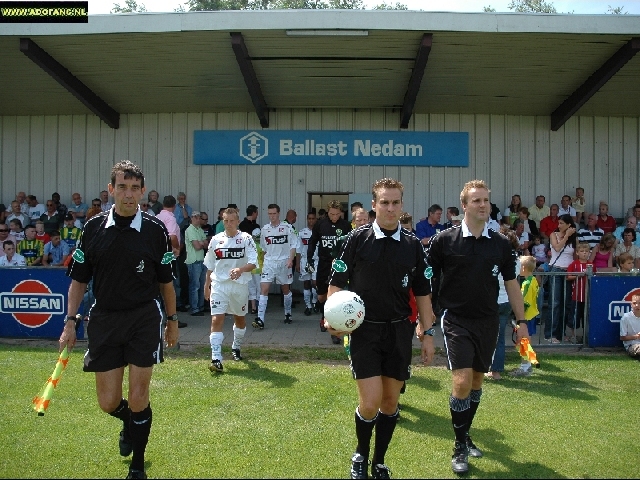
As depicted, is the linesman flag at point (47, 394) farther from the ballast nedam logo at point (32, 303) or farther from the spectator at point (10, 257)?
the spectator at point (10, 257)

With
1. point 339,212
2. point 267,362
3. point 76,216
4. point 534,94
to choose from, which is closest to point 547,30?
point 534,94

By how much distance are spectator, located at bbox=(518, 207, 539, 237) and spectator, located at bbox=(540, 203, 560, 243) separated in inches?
5.9

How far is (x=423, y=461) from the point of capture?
15.7 feet

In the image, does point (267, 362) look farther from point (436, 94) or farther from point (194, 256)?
point (436, 94)

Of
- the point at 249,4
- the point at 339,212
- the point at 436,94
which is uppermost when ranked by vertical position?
the point at 249,4

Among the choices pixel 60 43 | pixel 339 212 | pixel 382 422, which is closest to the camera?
pixel 382 422

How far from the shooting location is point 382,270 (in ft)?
14.1

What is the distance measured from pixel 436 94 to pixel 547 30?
324 centimetres

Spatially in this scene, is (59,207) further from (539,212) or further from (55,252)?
(539,212)

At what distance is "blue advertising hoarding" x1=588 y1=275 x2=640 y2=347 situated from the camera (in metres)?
8.87

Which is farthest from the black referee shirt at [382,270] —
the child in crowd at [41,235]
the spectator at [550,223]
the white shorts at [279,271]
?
the child in crowd at [41,235]

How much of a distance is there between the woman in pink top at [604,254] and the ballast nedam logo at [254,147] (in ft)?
24.4

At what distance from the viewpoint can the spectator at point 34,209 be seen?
14.2 metres

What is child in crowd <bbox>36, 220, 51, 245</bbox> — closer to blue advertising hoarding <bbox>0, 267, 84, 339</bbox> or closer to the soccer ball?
blue advertising hoarding <bbox>0, 267, 84, 339</bbox>
